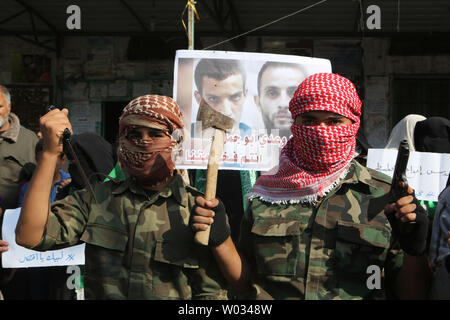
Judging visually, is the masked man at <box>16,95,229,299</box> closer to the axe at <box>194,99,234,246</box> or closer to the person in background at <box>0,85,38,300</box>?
the axe at <box>194,99,234,246</box>

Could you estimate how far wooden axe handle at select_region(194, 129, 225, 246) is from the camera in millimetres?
1671

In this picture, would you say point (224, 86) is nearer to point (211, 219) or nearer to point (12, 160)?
point (211, 219)

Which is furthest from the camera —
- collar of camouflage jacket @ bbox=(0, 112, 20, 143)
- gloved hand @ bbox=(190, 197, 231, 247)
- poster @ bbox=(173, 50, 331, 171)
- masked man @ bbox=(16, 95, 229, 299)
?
collar of camouflage jacket @ bbox=(0, 112, 20, 143)

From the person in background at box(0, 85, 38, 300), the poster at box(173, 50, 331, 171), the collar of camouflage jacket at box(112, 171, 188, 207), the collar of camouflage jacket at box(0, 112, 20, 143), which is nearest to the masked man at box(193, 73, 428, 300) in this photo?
the collar of camouflage jacket at box(112, 171, 188, 207)

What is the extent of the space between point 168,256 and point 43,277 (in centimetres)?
204

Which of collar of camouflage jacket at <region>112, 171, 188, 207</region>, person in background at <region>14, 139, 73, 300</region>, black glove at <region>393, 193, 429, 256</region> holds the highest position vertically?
collar of camouflage jacket at <region>112, 171, 188, 207</region>

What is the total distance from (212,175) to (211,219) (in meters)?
0.15

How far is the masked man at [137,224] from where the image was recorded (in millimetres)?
1802

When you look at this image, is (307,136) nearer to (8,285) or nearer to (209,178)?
(209,178)

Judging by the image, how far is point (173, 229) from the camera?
6.24 feet

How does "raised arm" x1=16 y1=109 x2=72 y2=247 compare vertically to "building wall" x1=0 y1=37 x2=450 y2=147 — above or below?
below

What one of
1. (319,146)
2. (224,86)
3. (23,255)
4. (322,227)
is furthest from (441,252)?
(23,255)

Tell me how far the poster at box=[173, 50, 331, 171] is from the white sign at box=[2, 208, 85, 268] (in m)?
1.02

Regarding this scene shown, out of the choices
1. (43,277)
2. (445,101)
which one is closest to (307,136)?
(43,277)
